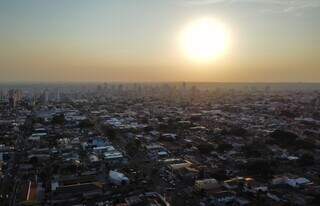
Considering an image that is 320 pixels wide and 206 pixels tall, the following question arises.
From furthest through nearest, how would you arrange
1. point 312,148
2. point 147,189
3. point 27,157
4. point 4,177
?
point 312,148 → point 27,157 → point 4,177 → point 147,189

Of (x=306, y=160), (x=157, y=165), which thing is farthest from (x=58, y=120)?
(x=306, y=160)

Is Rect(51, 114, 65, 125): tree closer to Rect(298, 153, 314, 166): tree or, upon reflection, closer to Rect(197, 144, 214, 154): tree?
Rect(197, 144, 214, 154): tree

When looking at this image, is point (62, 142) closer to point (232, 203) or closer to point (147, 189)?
point (147, 189)

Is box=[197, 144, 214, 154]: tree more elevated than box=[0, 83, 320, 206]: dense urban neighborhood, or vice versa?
box=[197, 144, 214, 154]: tree

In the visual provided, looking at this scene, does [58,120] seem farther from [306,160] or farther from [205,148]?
[306,160]

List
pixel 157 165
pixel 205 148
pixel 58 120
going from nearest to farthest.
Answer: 1. pixel 157 165
2. pixel 205 148
3. pixel 58 120

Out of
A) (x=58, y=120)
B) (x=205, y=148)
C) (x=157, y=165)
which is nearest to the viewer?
(x=157, y=165)

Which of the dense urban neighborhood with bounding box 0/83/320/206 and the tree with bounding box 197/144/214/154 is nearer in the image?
the dense urban neighborhood with bounding box 0/83/320/206

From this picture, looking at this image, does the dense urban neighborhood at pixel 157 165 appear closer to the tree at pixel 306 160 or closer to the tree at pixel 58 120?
the tree at pixel 306 160

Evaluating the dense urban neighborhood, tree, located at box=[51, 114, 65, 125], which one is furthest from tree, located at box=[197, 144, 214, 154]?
tree, located at box=[51, 114, 65, 125]

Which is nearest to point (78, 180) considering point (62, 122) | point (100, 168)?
point (100, 168)

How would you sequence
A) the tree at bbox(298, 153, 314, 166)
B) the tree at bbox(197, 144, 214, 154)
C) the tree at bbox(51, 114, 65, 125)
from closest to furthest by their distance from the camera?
the tree at bbox(298, 153, 314, 166) < the tree at bbox(197, 144, 214, 154) < the tree at bbox(51, 114, 65, 125)
